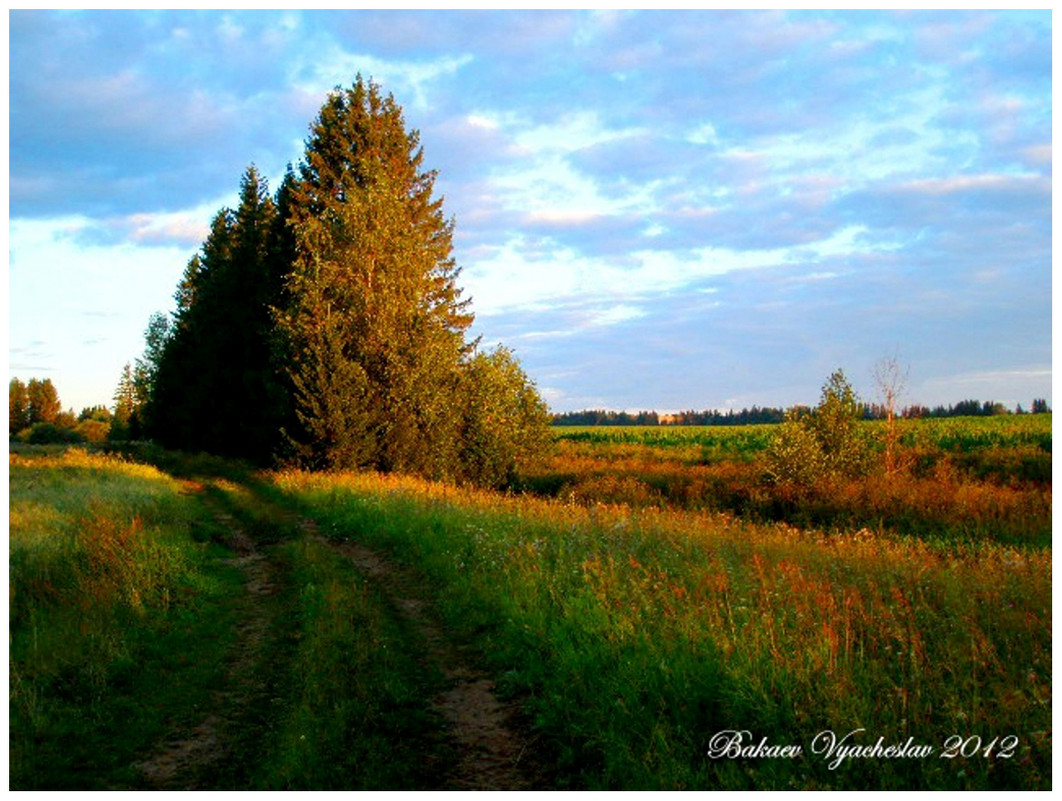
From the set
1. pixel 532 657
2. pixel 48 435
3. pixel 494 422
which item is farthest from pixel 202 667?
pixel 48 435

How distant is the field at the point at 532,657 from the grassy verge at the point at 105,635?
4cm

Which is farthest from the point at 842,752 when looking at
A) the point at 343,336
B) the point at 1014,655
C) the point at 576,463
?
the point at 576,463

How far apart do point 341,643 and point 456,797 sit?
12.3 feet

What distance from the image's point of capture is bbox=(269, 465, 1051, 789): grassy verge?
17.2 ft

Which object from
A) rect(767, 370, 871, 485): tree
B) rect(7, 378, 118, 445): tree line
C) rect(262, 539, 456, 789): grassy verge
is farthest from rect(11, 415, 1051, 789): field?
rect(7, 378, 118, 445): tree line

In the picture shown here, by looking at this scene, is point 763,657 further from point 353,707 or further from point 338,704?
point 338,704

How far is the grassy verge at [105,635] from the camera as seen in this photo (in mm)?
6246

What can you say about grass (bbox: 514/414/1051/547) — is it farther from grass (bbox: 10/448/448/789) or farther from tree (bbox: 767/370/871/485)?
grass (bbox: 10/448/448/789)

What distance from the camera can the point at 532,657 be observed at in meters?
7.72

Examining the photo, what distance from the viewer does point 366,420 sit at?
89.1 ft

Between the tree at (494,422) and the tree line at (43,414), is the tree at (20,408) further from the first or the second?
the tree at (494,422)

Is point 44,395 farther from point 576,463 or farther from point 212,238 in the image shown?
point 576,463

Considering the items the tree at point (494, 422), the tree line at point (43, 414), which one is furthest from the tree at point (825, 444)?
the tree line at point (43, 414)

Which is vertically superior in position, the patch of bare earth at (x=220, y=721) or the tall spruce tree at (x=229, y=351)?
the tall spruce tree at (x=229, y=351)
